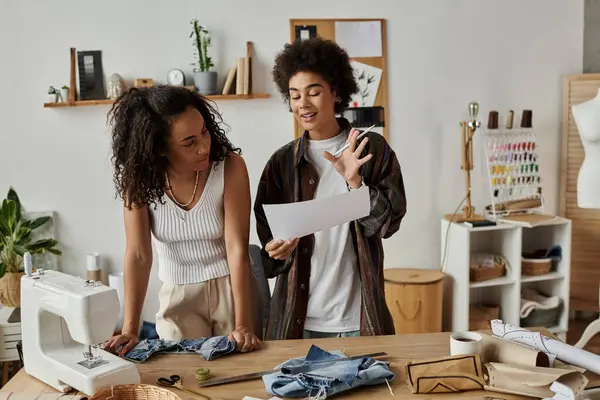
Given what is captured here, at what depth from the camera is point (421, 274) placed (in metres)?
4.19

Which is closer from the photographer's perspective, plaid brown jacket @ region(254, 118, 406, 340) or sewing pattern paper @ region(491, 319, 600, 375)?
sewing pattern paper @ region(491, 319, 600, 375)

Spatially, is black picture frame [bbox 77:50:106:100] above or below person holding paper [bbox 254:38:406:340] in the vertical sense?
above

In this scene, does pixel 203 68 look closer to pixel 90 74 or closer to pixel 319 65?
pixel 90 74

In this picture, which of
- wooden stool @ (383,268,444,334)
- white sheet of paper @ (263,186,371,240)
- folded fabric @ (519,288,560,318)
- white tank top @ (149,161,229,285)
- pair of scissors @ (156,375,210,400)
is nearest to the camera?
pair of scissors @ (156,375,210,400)

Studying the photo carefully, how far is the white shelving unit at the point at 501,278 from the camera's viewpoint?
4137mm

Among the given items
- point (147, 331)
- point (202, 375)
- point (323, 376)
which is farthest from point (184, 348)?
point (147, 331)

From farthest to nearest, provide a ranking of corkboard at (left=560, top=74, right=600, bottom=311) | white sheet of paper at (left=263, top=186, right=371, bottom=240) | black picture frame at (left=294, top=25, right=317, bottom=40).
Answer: corkboard at (left=560, top=74, right=600, bottom=311)
black picture frame at (left=294, top=25, right=317, bottom=40)
white sheet of paper at (left=263, top=186, right=371, bottom=240)

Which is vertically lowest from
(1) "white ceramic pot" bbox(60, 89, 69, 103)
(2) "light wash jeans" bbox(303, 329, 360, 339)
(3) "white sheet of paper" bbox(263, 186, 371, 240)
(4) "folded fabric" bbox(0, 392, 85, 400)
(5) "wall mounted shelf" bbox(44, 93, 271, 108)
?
(2) "light wash jeans" bbox(303, 329, 360, 339)

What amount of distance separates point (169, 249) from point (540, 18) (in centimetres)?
337

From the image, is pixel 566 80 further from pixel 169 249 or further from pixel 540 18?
pixel 169 249

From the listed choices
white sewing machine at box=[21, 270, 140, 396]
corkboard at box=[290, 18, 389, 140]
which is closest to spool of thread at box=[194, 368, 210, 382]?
white sewing machine at box=[21, 270, 140, 396]

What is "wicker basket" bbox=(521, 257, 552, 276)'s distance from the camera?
426 centimetres

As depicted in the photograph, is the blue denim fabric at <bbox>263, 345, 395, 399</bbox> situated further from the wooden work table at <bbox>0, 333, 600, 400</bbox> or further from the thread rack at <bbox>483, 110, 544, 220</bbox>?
the thread rack at <bbox>483, 110, 544, 220</bbox>

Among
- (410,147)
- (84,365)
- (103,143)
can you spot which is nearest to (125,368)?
(84,365)
